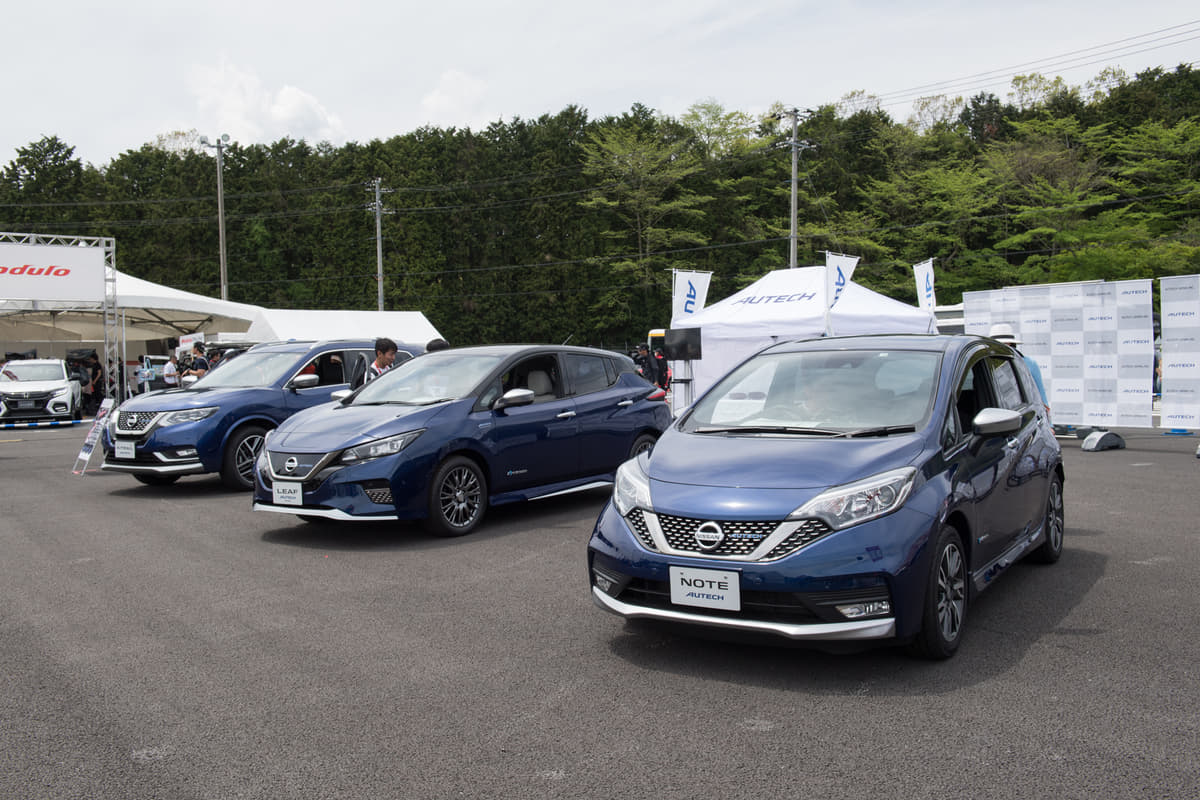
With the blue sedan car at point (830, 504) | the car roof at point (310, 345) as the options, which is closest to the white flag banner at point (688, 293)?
the car roof at point (310, 345)

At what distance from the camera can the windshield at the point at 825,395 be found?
497cm

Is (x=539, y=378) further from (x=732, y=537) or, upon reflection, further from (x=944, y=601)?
(x=944, y=601)

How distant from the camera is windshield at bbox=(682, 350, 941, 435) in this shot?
4.97 metres

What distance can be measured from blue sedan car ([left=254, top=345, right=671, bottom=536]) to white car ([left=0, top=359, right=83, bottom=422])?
19044mm

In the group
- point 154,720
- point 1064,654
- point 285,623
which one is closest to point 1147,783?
point 1064,654

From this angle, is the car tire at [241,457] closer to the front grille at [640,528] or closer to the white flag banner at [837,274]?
the front grille at [640,528]

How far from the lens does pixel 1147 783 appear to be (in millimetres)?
3123

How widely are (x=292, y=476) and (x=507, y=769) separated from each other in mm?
4690

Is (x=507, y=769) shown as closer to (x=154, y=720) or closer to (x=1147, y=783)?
(x=154, y=720)

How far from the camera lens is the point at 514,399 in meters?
7.99

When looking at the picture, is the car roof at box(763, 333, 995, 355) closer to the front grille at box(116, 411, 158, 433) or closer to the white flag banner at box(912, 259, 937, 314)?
the front grille at box(116, 411, 158, 433)

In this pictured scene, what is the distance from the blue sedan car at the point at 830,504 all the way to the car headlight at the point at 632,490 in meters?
0.01

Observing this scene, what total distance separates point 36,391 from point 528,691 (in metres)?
24.1

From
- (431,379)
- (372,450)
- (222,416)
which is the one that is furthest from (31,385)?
(372,450)
